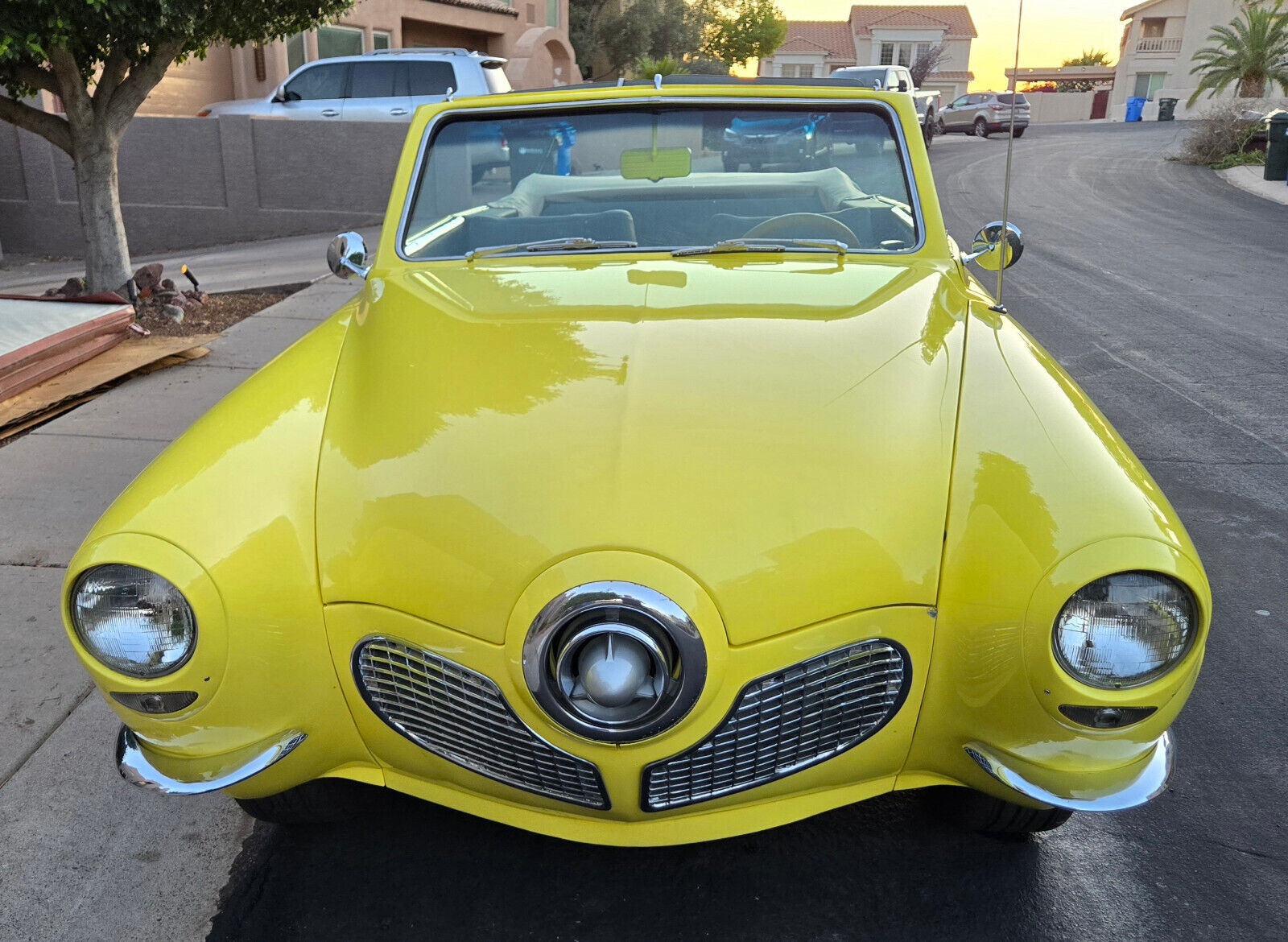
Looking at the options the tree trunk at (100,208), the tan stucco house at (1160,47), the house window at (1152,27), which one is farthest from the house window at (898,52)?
the tree trunk at (100,208)

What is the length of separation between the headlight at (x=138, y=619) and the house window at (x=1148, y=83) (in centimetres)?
5965

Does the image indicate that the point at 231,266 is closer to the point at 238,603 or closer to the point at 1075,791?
the point at 238,603

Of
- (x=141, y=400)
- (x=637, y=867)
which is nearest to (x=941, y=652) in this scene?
(x=637, y=867)

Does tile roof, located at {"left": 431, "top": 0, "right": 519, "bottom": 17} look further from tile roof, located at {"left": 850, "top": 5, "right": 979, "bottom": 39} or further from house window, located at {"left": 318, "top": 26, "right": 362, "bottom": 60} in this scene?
tile roof, located at {"left": 850, "top": 5, "right": 979, "bottom": 39}

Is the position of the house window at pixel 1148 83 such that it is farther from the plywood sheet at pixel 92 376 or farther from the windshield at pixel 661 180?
the windshield at pixel 661 180

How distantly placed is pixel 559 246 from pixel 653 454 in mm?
1313

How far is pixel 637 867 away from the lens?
2.33 meters

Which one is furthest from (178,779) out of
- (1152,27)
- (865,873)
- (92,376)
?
(1152,27)

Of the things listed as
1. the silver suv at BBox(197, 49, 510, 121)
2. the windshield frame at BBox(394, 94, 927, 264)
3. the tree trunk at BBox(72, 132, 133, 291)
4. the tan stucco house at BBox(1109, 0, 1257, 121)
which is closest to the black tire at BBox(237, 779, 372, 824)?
the windshield frame at BBox(394, 94, 927, 264)

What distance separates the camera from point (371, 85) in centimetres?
1355

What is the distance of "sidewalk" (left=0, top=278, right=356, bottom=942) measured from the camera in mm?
2246

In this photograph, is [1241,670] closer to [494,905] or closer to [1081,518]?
[1081,518]

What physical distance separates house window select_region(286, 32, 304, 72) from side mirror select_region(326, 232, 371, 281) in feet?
53.8

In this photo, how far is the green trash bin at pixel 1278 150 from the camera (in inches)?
703
